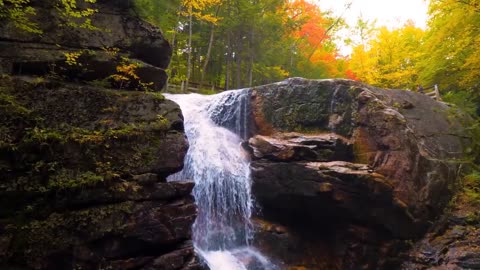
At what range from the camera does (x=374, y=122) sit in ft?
33.6

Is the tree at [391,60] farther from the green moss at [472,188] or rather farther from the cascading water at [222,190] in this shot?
the cascading water at [222,190]

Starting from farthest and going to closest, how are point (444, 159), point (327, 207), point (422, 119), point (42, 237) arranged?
point (422, 119)
point (444, 159)
point (327, 207)
point (42, 237)

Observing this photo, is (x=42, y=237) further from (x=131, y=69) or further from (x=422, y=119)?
(x=422, y=119)

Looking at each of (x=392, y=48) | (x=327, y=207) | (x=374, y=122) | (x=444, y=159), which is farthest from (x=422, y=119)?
(x=392, y=48)

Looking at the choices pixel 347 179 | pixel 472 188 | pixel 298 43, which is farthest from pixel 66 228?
pixel 298 43

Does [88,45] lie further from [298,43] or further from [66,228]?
[298,43]

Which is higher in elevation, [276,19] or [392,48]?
[276,19]

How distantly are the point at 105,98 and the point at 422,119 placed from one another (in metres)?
10.9

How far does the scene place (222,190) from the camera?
960cm

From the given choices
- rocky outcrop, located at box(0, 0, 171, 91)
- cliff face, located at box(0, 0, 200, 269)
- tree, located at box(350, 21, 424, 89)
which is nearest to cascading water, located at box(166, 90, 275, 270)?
cliff face, located at box(0, 0, 200, 269)

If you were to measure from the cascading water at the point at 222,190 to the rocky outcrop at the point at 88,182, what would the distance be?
242 centimetres

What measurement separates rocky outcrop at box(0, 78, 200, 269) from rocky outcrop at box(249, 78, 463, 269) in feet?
13.3

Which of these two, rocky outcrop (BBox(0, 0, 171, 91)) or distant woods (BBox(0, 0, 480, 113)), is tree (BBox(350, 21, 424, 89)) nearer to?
distant woods (BBox(0, 0, 480, 113))

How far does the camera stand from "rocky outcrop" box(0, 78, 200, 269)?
5035 millimetres
